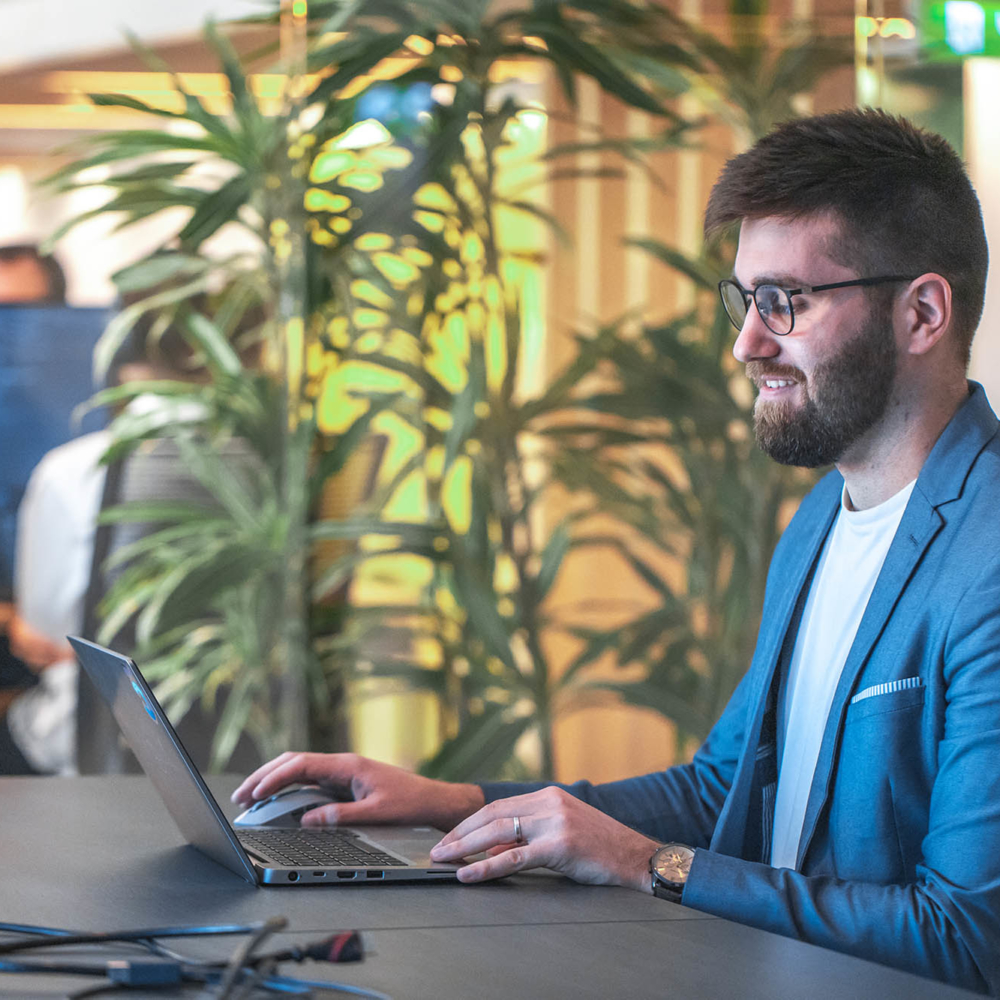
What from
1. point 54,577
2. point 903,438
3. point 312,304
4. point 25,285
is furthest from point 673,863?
point 25,285

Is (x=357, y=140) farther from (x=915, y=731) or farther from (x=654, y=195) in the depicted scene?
(x=915, y=731)

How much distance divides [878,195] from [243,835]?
3.19ft

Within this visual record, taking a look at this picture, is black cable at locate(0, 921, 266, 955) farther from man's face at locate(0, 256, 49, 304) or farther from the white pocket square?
man's face at locate(0, 256, 49, 304)

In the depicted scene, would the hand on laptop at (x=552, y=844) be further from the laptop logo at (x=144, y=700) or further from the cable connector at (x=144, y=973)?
the cable connector at (x=144, y=973)

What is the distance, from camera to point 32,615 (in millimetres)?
3830

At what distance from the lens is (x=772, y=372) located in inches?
65.3

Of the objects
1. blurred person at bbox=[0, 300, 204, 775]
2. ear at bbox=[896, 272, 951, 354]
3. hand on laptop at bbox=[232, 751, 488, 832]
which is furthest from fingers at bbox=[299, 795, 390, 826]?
blurred person at bbox=[0, 300, 204, 775]

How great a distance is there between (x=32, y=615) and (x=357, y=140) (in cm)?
155

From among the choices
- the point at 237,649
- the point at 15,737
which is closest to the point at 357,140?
the point at 237,649

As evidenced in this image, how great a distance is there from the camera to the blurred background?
10.8 ft

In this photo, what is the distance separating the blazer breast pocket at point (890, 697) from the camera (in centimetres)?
140

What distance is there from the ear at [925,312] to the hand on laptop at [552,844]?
64cm

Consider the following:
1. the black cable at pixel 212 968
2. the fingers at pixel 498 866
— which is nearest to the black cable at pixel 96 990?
the black cable at pixel 212 968

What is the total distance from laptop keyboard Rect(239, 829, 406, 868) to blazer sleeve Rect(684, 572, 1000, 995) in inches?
12.1
